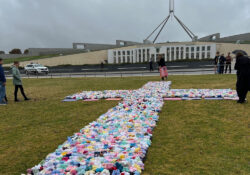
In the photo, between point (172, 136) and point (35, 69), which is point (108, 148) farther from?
point (35, 69)

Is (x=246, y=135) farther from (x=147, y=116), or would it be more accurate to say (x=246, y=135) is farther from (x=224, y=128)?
(x=147, y=116)

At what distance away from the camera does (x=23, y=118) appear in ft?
20.2

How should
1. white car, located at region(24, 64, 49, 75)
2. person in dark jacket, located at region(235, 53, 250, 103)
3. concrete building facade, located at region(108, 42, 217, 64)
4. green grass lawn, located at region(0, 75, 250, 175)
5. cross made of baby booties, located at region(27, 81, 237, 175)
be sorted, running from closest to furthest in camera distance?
cross made of baby booties, located at region(27, 81, 237, 175), green grass lawn, located at region(0, 75, 250, 175), person in dark jacket, located at region(235, 53, 250, 103), white car, located at region(24, 64, 49, 75), concrete building facade, located at region(108, 42, 217, 64)

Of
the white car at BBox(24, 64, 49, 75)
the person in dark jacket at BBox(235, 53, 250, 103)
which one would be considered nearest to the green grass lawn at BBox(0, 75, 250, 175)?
the person in dark jacket at BBox(235, 53, 250, 103)

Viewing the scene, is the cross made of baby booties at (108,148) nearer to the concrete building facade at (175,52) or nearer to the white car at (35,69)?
the white car at (35,69)

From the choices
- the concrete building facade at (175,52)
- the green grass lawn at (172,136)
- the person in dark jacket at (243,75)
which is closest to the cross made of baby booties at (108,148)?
the green grass lawn at (172,136)

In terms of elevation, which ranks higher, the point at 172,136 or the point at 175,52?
the point at 175,52

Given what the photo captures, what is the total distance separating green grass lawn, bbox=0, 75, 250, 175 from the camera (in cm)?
309

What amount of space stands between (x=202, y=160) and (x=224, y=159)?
0.35 metres

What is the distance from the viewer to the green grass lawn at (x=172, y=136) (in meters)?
3.09

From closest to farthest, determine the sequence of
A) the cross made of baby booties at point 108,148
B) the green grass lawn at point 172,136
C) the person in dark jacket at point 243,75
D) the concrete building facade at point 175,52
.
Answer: the cross made of baby booties at point 108,148
the green grass lawn at point 172,136
the person in dark jacket at point 243,75
the concrete building facade at point 175,52

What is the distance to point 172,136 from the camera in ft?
13.6

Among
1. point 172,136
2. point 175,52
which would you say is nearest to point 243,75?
point 172,136

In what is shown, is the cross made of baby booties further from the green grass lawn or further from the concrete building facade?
the concrete building facade
